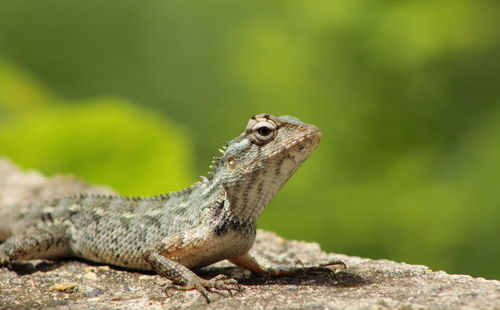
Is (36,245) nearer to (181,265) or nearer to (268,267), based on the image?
(181,265)

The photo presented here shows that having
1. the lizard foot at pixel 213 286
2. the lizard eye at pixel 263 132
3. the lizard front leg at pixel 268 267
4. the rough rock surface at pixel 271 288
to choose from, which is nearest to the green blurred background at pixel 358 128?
the rough rock surface at pixel 271 288

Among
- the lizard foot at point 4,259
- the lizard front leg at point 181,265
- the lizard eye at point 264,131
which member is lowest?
the lizard front leg at point 181,265

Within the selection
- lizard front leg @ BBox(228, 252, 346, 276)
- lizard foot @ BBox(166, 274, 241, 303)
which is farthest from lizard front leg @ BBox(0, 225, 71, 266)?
lizard foot @ BBox(166, 274, 241, 303)

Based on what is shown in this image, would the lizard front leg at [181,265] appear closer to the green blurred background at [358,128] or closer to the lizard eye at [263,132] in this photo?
the lizard eye at [263,132]

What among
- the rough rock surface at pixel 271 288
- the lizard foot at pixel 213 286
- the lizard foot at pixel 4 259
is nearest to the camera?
the rough rock surface at pixel 271 288

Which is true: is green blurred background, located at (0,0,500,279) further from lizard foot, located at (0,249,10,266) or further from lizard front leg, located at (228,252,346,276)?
lizard front leg, located at (228,252,346,276)

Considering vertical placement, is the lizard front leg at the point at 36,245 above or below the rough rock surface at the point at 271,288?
above

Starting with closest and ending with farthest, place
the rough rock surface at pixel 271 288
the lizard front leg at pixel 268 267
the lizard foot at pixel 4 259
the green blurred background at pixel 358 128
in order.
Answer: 1. the rough rock surface at pixel 271 288
2. the lizard front leg at pixel 268 267
3. the lizard foot at pixel 4 259
4. the green blurred background at pixel 358 128

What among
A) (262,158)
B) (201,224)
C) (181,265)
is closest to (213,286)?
(181,265)
